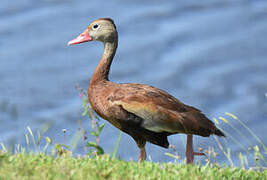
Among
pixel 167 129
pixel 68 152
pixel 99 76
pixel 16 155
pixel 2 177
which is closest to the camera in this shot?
pixel 2 177

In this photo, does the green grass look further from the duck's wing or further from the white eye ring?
the white eye ring

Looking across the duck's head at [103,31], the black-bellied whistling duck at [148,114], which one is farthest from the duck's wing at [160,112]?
the duck's head at [103,31]

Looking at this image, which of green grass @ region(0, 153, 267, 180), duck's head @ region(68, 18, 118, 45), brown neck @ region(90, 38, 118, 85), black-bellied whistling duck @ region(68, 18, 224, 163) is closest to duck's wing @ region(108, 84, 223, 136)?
black-bellied whistling duck @ region(68, 18, 224, 163)

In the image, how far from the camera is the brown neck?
654 centimetres

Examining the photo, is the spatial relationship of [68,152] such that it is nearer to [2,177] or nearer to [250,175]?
[2,177]

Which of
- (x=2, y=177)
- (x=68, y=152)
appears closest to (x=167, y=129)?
(x=68, y=152)

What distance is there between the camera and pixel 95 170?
453 cm

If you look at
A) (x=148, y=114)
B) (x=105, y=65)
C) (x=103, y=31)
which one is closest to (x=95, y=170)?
(x=148, y=114)

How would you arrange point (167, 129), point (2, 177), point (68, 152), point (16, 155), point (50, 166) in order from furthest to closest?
point (167, 129) → point (68, 152) → point (16, 155) → point (50, 166) → point (2, 177)

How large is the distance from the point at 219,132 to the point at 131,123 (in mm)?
914

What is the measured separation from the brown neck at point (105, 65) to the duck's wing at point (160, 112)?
55 cm

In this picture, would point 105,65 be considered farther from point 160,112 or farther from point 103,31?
point 160,112

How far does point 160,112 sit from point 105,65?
1213 millimetres

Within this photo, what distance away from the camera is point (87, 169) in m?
4.54
